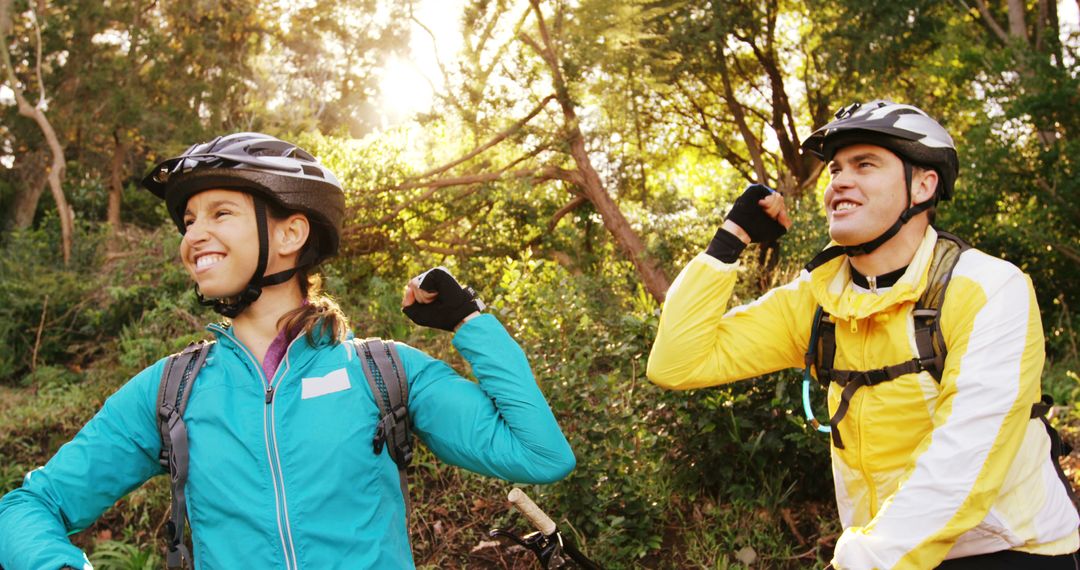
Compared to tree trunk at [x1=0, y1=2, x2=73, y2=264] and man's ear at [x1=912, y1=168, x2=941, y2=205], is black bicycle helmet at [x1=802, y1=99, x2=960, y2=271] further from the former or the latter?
tree trunk at [x1=0, y1=2, x2=73, y2=264]

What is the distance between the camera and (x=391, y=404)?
2.57m

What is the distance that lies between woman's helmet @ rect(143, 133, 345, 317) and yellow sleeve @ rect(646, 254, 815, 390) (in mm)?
1200

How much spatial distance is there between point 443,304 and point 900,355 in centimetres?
133

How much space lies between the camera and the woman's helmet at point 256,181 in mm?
2730

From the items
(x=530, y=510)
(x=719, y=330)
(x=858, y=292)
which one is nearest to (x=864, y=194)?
(x=858, y=292)

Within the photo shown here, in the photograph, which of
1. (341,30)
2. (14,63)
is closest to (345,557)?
(14,63)

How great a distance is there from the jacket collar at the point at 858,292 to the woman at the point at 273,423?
961 millimetres

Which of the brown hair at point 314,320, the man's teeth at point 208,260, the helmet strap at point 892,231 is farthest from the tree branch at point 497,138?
the man's teeth at point 208,260

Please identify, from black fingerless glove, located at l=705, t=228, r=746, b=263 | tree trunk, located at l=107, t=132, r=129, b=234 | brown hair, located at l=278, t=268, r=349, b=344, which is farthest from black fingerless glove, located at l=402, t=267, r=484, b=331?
tree trunk, located at l=107, t=132, r=129, b=234

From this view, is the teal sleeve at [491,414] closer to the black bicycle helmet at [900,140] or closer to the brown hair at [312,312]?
the brown hair at [312,312]

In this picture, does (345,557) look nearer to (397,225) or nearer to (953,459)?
(953,459)

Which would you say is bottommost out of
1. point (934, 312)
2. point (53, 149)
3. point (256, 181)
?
point (934, 312)

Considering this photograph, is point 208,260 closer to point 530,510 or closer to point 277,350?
point 277,350

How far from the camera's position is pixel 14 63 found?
14352 mm
